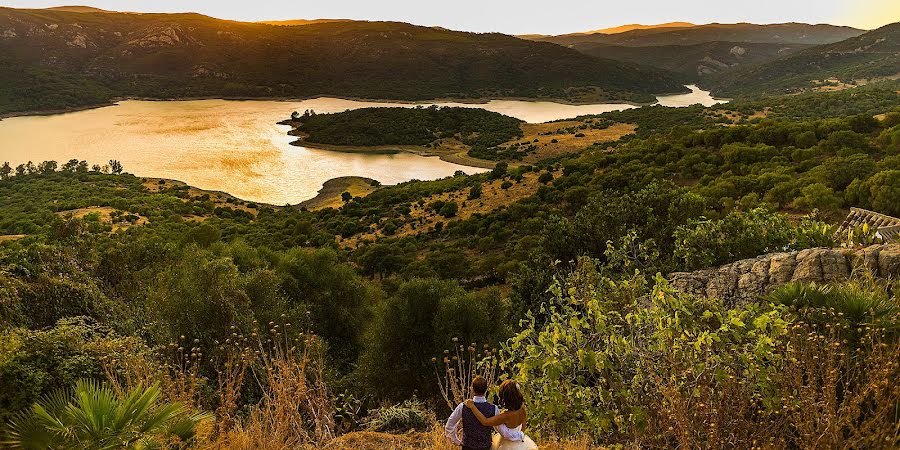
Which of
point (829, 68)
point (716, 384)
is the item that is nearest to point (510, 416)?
point (716, 384)

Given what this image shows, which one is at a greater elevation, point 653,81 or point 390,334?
point 653,81

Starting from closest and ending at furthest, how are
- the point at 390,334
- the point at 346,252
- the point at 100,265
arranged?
1. the point at 390,334
2. the point at 100,265
3. the point at 346,252

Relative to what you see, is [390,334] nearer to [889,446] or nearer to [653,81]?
[889,446]

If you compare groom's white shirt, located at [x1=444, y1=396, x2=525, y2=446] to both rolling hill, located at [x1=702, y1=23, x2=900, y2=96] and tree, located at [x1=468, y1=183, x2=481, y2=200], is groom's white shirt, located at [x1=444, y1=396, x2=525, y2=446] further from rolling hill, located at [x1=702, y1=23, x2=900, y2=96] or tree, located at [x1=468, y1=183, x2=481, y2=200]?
rolling hill, located at [x1=702, y1=23, x2=900, y2=96]

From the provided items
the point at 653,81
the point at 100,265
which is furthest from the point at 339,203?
the point at 653,81

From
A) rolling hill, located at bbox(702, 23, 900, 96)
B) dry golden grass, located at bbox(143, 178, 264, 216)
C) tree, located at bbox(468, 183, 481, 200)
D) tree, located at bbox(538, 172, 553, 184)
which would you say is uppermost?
rolling hill, located at bbox(702, 23, 900, 96)

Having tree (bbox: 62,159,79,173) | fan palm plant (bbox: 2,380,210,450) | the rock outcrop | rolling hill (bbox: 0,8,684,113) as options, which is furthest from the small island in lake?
fan palm plant (bbox: 2,380,210,450)

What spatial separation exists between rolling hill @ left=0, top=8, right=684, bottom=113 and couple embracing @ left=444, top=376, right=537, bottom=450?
15141 cm

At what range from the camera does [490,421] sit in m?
3.94

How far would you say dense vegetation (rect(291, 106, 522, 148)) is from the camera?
91.8 m

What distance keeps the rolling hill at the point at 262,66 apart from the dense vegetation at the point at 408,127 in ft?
151

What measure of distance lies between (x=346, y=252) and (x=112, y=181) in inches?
1871

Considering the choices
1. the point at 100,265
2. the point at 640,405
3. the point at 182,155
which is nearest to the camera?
the point at 640,405

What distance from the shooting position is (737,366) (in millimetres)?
4703
